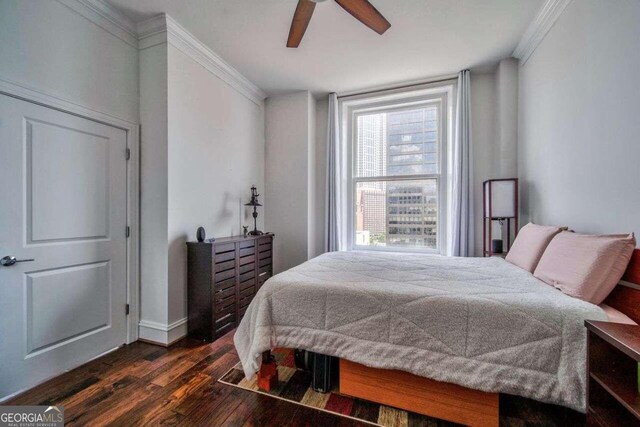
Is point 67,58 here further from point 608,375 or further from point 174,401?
point 608,375

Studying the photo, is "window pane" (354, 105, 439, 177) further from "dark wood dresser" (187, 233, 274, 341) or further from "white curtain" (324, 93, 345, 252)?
"dark wood dresser" (187, 233, 274, 341)

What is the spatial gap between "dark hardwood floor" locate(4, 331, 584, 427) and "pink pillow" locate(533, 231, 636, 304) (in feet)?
2.32

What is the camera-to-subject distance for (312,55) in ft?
9.27

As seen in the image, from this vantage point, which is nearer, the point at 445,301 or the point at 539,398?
the point at 539,398

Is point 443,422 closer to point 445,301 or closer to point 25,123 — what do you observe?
point 445,301

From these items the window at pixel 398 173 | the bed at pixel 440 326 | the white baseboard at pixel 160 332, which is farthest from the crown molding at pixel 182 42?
the white baseboard at pixel 160 332

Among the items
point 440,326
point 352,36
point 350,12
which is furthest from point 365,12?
point 440,326

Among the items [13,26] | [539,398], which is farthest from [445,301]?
[13,26]

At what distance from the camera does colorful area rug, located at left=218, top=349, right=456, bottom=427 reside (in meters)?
1.44

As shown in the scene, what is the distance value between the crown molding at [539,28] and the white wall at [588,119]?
0.06m

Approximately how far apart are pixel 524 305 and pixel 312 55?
2.90 metres

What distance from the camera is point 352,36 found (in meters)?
2.51

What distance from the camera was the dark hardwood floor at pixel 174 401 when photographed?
1.43 metres

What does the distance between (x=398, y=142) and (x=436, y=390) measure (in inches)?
120
